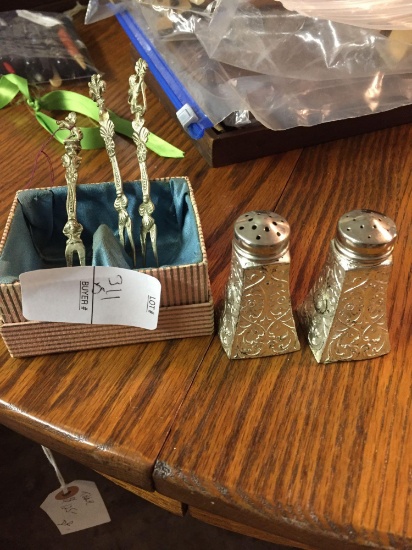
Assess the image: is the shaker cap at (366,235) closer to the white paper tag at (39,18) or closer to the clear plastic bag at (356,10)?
the clear plastic bag at (356,10)

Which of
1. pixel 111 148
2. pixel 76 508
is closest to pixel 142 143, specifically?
pixel 111 148

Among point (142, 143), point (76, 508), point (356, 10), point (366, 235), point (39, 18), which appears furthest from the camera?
point (39, 18)

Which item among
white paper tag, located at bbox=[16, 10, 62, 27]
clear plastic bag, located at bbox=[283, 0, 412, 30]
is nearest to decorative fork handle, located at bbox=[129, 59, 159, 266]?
clear plastic bag, located at bbox=[283, 0, 412, 30]

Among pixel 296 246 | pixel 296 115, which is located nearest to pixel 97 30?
pixel 296 115

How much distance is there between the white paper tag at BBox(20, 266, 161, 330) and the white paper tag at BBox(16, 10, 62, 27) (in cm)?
67

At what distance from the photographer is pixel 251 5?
658mm

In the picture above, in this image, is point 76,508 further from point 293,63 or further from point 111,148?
point 293,63

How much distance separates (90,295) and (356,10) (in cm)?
45

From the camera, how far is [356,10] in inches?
23.7

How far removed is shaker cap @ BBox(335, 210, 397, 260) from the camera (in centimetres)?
36

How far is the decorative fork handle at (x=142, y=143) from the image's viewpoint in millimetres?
455

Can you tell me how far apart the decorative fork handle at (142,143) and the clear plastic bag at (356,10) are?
244mm

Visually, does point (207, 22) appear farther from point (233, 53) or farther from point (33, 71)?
point (33, 71)

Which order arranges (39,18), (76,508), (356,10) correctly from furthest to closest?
(39,18), (76,508), (356,10)
